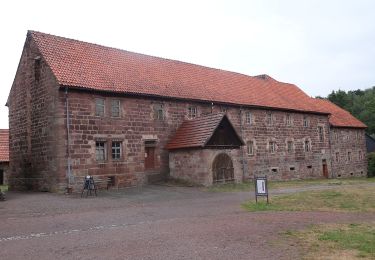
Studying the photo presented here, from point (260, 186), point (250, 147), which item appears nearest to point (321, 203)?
point (260, 186)

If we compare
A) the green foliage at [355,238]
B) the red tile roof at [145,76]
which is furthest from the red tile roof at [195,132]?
the green foliage at [355,238]

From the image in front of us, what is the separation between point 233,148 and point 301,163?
1435 cm

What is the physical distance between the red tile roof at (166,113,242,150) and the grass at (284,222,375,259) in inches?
537

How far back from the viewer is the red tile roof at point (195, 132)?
24.9 metres

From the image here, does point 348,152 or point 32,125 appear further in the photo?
point 348,152

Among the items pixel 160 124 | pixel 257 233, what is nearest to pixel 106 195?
pixel 160 124

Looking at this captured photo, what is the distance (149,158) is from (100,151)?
369cm

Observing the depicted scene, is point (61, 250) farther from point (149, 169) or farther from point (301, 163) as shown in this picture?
point (301, 163)

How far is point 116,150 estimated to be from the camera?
80.5 ft

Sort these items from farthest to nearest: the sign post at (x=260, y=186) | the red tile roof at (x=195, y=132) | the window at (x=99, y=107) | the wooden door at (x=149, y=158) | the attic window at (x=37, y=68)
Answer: the wooden door at (x=149, y=158) → the red tile roof at (x=195, y=132) → the attic window at (x=37, y=68) → the window at (x=99, y=107) → the sign post at (x=260, y=186)

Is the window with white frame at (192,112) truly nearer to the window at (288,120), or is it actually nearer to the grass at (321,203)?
the grass at (321,203)

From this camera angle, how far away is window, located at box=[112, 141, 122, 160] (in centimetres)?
2438

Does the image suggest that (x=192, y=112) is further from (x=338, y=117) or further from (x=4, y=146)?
(x=338, y=117)

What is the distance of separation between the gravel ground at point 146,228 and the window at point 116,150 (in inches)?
213
